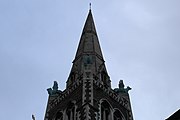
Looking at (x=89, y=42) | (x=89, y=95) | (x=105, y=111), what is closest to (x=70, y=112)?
(x=89, y=95)

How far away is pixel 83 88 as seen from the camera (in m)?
40.4

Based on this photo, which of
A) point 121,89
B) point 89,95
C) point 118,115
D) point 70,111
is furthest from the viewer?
point 121,89

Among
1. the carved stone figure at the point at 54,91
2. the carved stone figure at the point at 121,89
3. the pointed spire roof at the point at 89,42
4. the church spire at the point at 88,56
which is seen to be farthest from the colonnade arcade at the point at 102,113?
the pointed spire roof at the point at 89,42

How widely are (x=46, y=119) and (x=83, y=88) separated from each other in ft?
16.2

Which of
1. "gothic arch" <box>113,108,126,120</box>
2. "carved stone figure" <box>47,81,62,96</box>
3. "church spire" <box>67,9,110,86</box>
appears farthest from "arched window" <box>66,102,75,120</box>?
"carved stone figure" <box>47,81,62,96</box>

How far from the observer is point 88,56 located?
46.2m

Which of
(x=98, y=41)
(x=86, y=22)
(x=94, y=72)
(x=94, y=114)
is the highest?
(x=86, y=22)

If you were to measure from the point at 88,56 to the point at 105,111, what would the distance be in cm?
727

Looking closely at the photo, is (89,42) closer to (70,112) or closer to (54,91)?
(54,91)

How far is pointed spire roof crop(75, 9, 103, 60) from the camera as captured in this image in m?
48.2

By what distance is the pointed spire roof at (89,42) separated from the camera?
48.2 metres

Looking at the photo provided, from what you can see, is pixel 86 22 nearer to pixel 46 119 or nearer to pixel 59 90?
pixel 59 90

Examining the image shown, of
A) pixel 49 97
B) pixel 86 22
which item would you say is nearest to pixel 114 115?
pixel 49 97

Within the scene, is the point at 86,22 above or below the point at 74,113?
above
